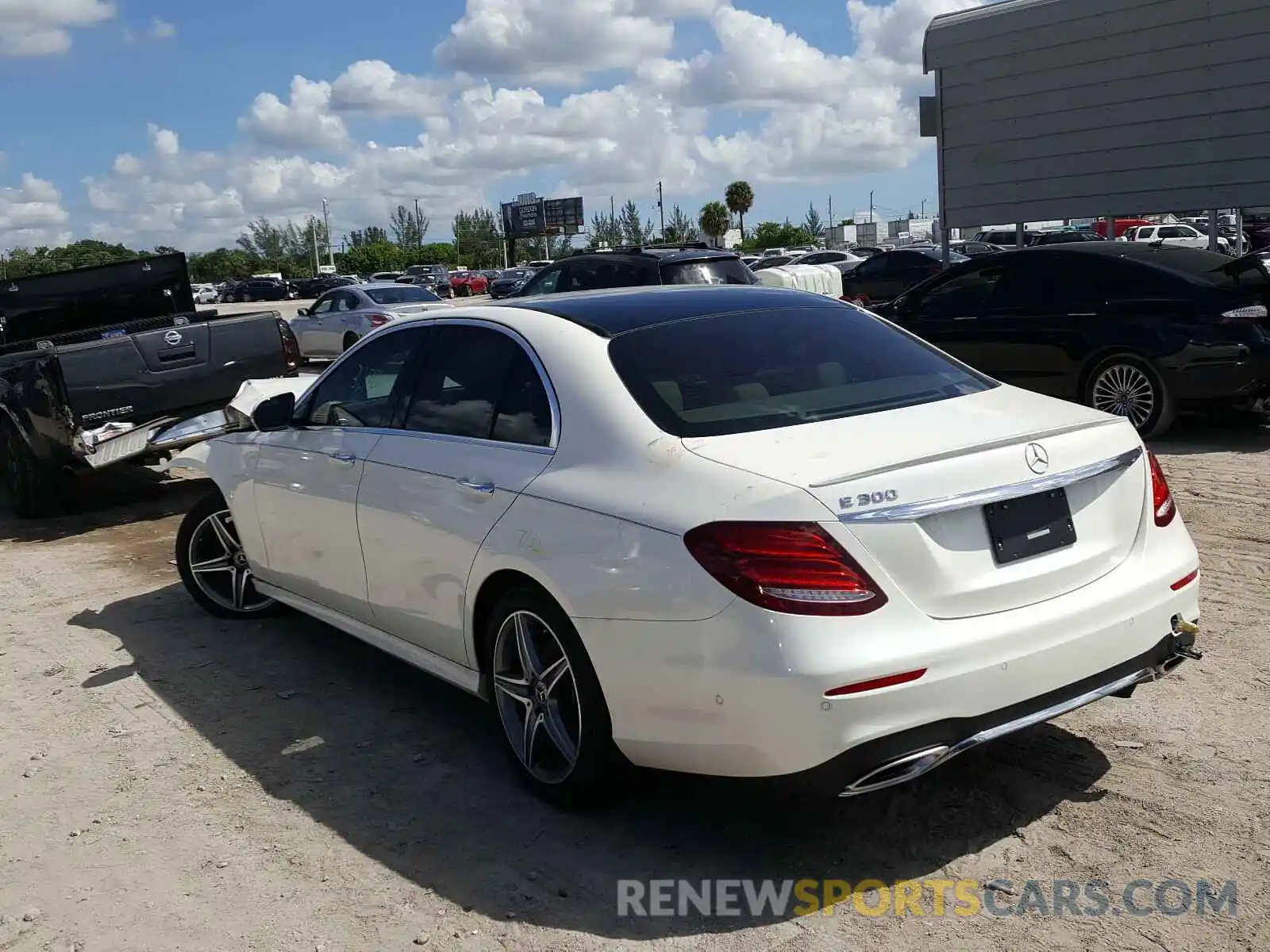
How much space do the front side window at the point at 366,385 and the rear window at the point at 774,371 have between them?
119cm

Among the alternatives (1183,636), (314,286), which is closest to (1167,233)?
(1183,636)

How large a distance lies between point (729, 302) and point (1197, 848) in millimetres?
2385

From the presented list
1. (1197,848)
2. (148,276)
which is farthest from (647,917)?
(148,276)

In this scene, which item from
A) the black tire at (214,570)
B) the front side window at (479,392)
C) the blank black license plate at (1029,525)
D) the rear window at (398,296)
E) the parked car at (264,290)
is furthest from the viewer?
the parked car at (264,290)

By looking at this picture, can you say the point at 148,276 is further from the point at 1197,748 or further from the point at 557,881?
the point at 1197,748

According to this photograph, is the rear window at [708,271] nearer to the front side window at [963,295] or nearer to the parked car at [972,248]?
the front side window at [963,295]

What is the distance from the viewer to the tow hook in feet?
12.4

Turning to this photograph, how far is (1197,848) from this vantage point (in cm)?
347

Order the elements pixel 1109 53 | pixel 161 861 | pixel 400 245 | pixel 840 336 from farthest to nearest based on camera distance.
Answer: pixel 400 245
pixel 1109 53
pixel 840 336
pixel 161 861

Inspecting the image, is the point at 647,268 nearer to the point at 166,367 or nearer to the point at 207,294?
the point at 166,367

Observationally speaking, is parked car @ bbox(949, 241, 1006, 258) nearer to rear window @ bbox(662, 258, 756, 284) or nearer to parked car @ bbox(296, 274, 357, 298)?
rear window @ bbox(662, 258, 756, 284)

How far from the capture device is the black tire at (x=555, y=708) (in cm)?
365

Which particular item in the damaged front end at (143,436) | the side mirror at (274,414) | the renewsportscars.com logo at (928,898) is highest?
the side mirror at (274,414)

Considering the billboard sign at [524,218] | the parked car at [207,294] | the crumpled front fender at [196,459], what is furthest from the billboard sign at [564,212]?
the crumpled front fender at [196,459]
